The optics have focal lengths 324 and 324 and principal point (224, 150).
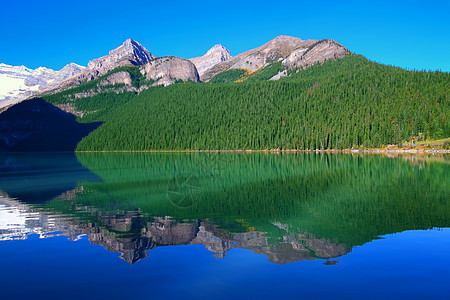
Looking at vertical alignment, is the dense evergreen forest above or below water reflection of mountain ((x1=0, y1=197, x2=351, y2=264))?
above

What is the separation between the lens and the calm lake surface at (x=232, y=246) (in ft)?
36.7

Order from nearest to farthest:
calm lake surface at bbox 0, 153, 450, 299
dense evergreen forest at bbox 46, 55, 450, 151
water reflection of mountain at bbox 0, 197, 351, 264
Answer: calm lake surface at bbox 0, 153, 450, 299
water reflection of mountain at bbox 0, 197, 351, 264
dense evergreen forest at bbox 46, 55, 450, 151

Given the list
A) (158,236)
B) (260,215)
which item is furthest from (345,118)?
(158,236)

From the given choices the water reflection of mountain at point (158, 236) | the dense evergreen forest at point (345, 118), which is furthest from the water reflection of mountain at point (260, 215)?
the dense evergreen forest at point (345, 118)

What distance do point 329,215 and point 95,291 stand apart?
14.9 meters

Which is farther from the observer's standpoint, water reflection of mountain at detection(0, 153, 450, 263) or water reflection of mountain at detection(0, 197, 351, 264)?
water reflection of mountain at detection(0, 153, 450, 263)

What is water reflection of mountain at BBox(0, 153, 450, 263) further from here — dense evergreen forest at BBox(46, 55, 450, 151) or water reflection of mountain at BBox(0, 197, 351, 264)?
dense evergreen forest at BBox(46, 55, 450, 151)

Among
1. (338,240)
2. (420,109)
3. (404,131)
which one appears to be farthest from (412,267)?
(420,109)

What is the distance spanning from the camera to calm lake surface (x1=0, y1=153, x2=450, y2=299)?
36.7ft

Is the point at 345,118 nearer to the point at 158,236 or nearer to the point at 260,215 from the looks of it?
the point at 260,215

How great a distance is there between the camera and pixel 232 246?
50.9 feet

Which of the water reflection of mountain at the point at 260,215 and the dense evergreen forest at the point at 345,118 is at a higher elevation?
the dense evergreen forest at the point at 345,118

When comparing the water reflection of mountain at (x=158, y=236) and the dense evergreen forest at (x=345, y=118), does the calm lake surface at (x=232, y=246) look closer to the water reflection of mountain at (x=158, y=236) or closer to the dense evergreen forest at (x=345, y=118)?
the water reflection of mountain at (x=158, y=236)

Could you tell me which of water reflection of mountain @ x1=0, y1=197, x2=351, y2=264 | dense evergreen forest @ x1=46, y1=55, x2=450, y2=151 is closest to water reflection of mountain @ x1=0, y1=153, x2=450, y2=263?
water reflection of mountain @ x1=0, y1=197, x2=351, y2=264
